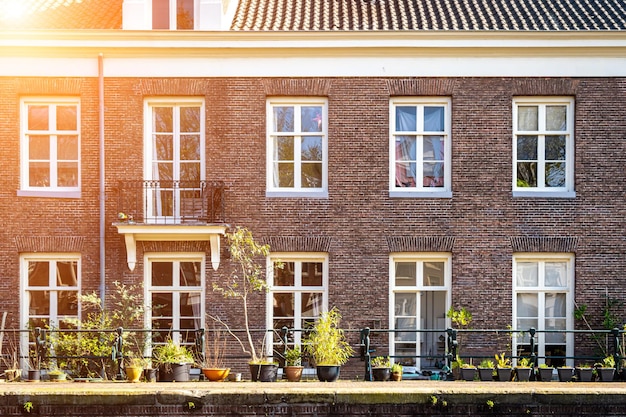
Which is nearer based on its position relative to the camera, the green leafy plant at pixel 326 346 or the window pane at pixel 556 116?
the green leafy plant at pixel 326 346

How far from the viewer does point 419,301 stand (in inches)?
627

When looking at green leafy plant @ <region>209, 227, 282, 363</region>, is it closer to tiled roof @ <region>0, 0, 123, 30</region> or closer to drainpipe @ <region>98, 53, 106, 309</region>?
drainpipe @ <region>98, 53, 106, 309</region>

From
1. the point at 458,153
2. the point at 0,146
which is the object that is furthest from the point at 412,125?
the point at 0,146

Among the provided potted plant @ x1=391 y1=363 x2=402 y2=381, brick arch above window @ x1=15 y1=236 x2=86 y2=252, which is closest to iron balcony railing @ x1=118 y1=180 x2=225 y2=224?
brick arch above window @ x1=15 y1=236 x2=86 y2=252

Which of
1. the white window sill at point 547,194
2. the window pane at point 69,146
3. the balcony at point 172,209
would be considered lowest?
the balcony at point 172,209

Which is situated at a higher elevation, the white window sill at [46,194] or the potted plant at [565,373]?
the white window sill at [46,194]

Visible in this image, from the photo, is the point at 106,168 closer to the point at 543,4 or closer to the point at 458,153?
the point at 458,153

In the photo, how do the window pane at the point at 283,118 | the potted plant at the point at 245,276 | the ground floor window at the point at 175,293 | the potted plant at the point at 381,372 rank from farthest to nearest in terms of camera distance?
the window pane at the point at 283,118 → the ground floor window at the point at 175,293 → the potted plant at the point at 245,276 → the potted plant at the point at 381,372

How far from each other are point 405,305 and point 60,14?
9.77 meters

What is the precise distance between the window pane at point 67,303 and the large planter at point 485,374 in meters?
8.24

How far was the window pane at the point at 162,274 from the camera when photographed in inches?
629

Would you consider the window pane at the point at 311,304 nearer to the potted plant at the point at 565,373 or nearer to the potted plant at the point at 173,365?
the potted plant at the point at 173,365

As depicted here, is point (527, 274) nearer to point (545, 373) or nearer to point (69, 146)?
point (545, 373)

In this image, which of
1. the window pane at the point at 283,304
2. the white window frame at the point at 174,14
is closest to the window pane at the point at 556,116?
the window pane at the point at 283,304
